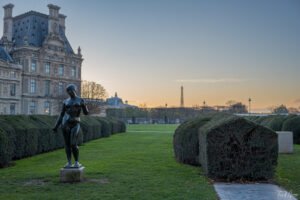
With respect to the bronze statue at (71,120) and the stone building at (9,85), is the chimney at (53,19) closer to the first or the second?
the stone building at (9,85)

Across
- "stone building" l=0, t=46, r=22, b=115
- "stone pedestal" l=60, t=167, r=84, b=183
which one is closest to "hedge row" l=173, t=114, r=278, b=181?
"stone pedestal" l=60, t=167, r=84, b=183

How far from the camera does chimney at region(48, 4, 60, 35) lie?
244 ft

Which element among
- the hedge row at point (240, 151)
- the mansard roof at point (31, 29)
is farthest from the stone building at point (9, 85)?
the hedge row at point (240, 151)

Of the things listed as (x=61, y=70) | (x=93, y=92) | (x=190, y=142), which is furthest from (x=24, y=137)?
(x=61, y=70)

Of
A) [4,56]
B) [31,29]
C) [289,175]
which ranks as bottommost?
[289,175]

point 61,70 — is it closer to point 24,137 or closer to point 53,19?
point 53,19

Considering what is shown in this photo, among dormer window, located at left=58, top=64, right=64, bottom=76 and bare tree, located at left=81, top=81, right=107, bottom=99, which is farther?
dormer window, located at left=58, top=64, right=64, bottom=76

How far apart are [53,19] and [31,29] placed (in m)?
4.93

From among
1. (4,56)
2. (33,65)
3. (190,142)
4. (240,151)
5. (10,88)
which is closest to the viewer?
(240,151)

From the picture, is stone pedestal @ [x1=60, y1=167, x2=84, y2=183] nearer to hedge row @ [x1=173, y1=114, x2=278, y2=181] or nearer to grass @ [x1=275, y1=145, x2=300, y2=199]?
hedge row @ [x1=173, y1=114, x2=278, y2=181]

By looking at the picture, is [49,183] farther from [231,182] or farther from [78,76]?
[78,76]

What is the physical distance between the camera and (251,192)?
7.73m

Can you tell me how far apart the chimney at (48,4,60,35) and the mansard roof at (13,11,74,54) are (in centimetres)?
198

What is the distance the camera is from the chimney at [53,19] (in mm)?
74312
